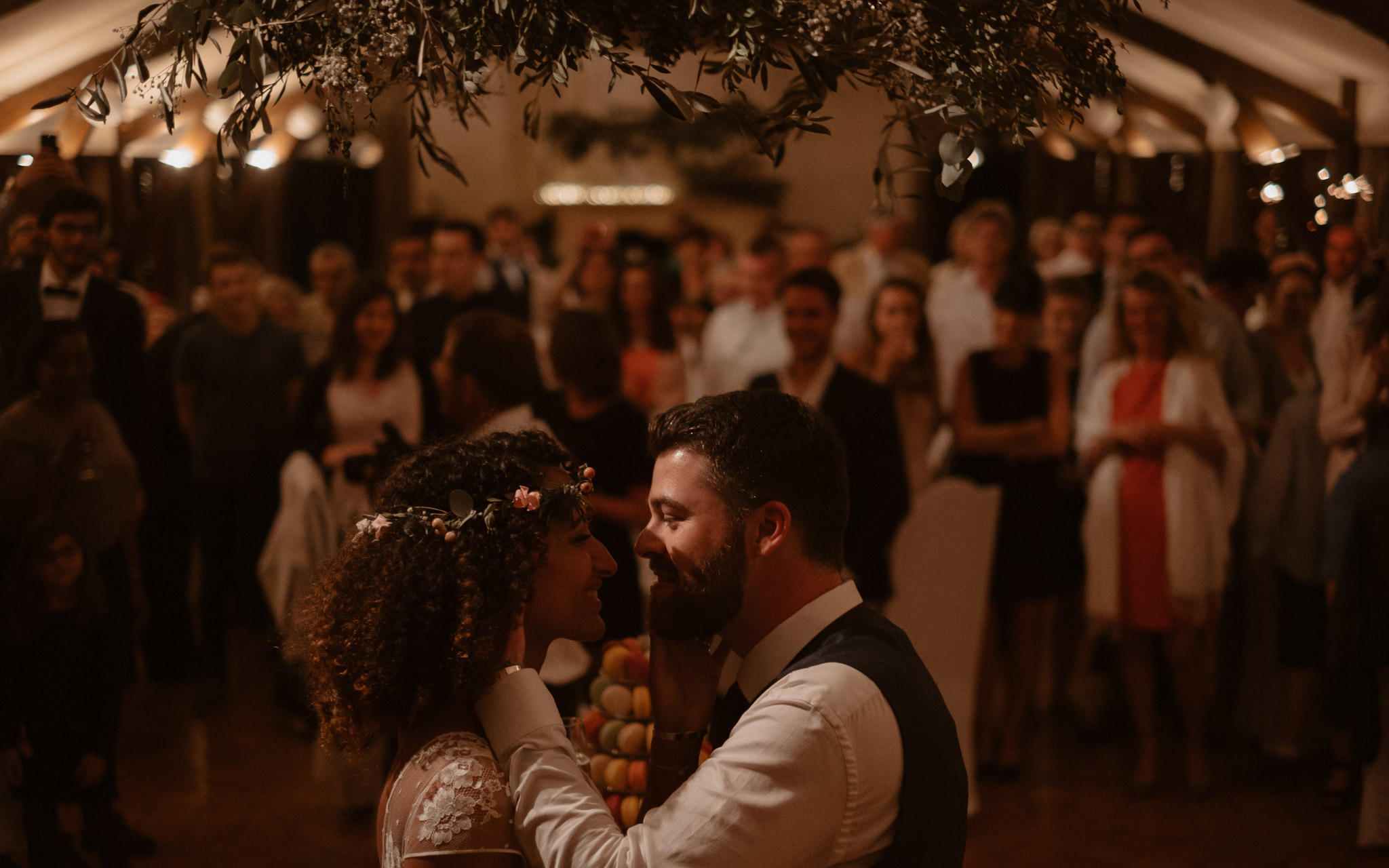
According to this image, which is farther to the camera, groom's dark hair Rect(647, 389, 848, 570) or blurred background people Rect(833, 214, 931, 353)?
blurred background people Rect(833, 214, 931, 353)

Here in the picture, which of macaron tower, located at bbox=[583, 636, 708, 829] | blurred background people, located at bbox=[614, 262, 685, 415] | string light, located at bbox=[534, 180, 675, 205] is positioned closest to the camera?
macaron tower, located at bbox=[583, 636, 708, 829]

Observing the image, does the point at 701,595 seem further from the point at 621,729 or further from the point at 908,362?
the point at 908,362

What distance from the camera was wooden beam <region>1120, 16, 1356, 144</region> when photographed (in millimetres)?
3328

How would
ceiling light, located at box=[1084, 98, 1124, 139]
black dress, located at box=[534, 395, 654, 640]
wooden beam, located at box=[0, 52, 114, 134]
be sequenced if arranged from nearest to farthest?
1. wooden beam, located at box=[0, 52, 114, 134]
2. black dress, located at box=[534, 395, 654, 640]
3. ceiling light, located at box=[1084, 98, 1124, 139]

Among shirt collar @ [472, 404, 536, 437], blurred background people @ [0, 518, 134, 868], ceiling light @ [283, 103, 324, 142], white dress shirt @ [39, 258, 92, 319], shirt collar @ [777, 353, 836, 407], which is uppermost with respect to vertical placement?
ceiling light @ [283, 103, 324, 142]

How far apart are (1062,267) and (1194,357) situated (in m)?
2.89

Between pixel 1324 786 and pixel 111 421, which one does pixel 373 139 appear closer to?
pixel 111 421

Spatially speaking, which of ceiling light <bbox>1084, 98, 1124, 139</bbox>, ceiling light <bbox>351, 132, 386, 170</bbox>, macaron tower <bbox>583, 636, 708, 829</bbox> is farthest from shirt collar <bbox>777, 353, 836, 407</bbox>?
ceiling light <bbox>351, 132, 386, 170</bbox>

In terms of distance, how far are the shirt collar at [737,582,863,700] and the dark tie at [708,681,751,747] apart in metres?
0.10

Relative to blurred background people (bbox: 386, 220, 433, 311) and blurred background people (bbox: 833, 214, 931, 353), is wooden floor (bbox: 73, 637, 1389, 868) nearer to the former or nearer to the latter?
blurred background people (bbox: 833, 214, 931, 353)

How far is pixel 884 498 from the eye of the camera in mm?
3229

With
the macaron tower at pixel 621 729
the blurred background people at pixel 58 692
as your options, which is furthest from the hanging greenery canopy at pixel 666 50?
the blurred background people at pixel 58 692

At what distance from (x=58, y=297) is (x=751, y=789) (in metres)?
2.02

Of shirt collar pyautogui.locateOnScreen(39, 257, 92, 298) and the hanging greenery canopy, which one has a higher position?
the hanging greenery canopy
